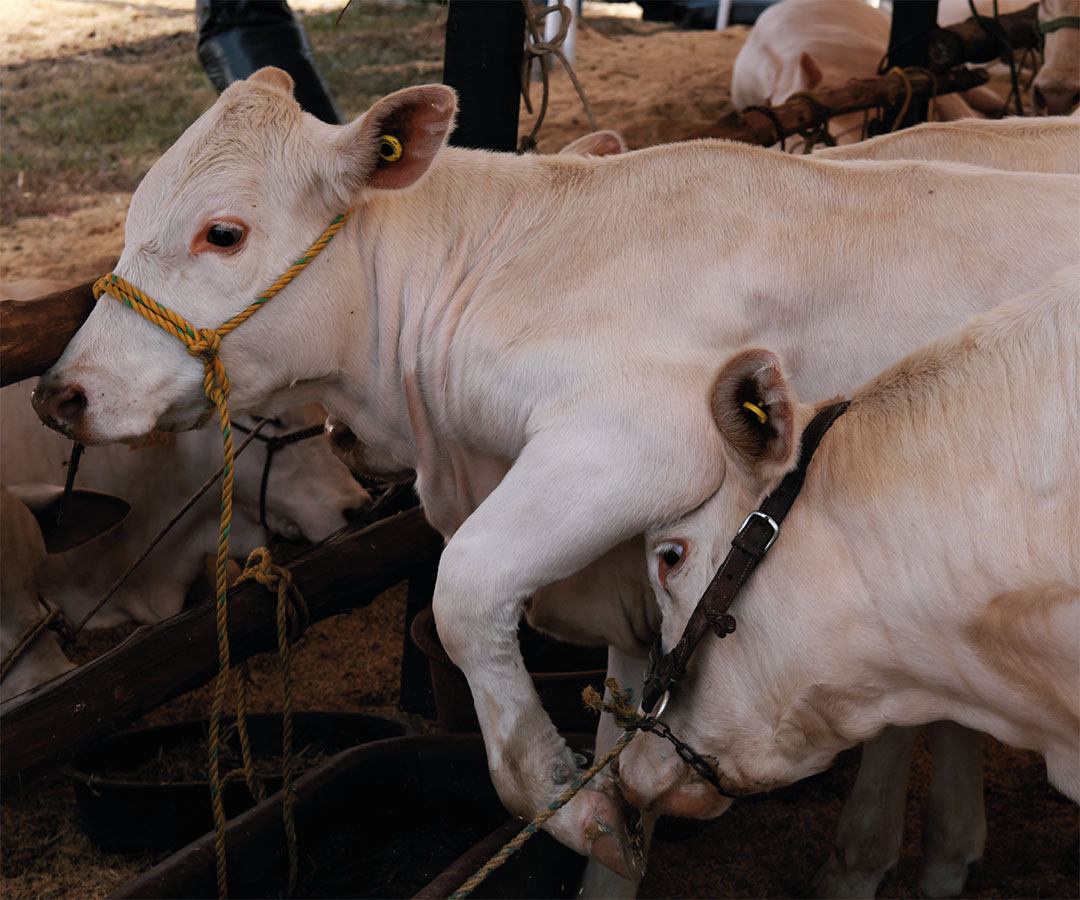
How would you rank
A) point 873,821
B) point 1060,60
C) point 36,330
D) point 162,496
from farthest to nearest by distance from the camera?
point 1060,60
point 162,496
point 873,821
point 36,330

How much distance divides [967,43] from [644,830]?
185 inches

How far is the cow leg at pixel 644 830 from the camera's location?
2617 millimetres

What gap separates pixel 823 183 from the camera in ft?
7.41

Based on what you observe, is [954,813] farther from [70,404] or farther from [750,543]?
[70,404]

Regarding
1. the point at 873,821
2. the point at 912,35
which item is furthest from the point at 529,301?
the point at 912,35

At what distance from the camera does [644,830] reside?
2.56 metres

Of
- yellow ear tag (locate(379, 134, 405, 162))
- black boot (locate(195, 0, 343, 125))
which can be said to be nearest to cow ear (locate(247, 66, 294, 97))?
yellow ear tag (locate(379, 134, 405, 162))

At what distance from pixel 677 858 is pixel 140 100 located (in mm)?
7807

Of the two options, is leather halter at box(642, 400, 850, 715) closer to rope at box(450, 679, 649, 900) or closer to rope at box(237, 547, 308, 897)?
rope at box(450, 679, 649, 900)

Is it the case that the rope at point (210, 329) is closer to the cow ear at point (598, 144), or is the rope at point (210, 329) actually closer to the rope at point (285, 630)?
the rope at point (285, 630)

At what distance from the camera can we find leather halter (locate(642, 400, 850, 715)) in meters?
1.88

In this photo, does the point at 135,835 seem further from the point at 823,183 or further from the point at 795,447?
the point at 823,183

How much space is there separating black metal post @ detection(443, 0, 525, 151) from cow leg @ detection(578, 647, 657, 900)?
1474 mm

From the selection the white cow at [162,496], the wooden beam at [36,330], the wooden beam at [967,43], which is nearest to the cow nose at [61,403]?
the wooden beam at [36,330]
